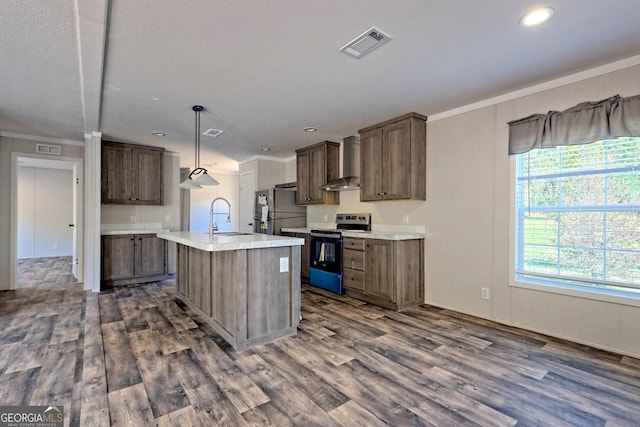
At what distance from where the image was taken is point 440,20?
204 cm

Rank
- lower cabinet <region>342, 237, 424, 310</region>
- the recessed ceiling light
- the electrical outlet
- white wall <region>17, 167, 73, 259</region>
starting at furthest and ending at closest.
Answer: white wall <region>17, 167, 73, 259</region>, lower cabinet <region>342, 237, 424, 310</region>, the electrical outlet, the recessed ceiling light

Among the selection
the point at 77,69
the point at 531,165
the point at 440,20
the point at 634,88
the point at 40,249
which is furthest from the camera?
the point at 40,249

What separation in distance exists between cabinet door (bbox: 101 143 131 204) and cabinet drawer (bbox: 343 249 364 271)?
12.6 feet

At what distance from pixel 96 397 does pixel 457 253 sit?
11.8ft

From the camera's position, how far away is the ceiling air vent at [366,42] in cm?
219

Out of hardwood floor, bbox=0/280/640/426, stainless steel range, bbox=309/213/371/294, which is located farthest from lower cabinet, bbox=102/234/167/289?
stainless steel range, bbox=309/213/371/294

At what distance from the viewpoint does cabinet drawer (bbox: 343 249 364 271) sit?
4.22 meters

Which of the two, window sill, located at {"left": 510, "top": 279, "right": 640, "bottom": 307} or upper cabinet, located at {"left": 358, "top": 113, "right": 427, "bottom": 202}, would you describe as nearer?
window sill, located at {"left": 510, "top": 279, "right": 640, "bottom": 307}

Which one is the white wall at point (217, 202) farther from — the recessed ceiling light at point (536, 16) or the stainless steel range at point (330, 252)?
the recessed ceiling light at point (536, 16)

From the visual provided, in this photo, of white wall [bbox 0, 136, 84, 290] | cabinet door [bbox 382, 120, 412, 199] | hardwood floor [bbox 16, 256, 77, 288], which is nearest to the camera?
cabinet door [bbox 382, 120, 412, 199]

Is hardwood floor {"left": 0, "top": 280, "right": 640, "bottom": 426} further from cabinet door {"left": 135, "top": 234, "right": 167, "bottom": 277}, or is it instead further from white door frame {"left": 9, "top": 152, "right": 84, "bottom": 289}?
white door frame {"left": 9, "top": 152, "right": 84, "bottom": 289}

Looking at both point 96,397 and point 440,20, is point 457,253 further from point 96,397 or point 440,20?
point 96,397

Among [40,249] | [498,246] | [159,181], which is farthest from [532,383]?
[40,249]

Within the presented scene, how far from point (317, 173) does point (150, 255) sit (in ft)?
10.4
